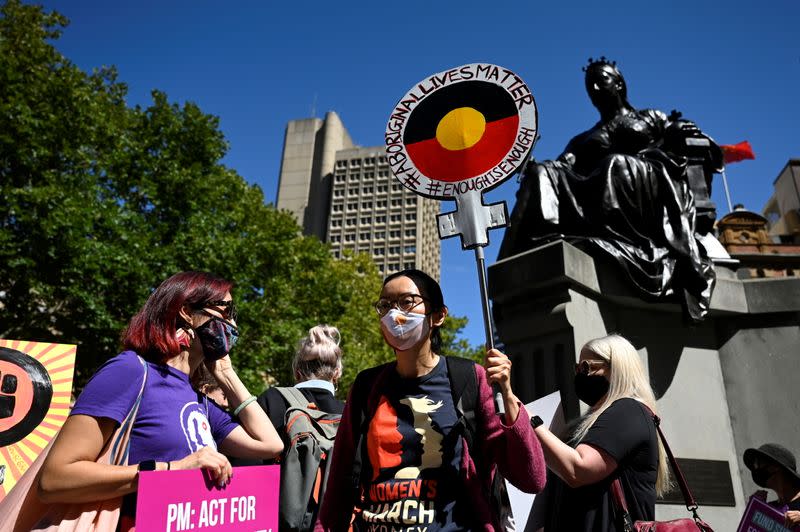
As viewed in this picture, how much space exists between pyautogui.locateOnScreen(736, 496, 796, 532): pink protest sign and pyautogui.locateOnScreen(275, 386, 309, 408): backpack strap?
2400 mm

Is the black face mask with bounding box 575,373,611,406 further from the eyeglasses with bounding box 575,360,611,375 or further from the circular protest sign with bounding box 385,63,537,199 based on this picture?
the circular protest sign with bounding box 385,63,537,199

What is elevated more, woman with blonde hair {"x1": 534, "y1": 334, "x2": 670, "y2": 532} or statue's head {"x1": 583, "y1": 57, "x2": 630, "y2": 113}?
statue's head {"x1": 583, "y1": 57, "x2": 630, "y2": 113}

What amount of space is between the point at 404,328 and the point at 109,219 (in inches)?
578

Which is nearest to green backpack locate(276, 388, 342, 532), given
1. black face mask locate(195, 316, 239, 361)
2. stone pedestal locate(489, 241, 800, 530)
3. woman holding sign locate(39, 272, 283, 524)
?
woman holding sign locate(39, 272, 283, 524)

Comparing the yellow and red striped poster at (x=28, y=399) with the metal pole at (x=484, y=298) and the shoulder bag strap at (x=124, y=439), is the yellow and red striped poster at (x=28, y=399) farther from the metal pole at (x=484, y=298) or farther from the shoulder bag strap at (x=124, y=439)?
the metal pole at (x=484, y=298)

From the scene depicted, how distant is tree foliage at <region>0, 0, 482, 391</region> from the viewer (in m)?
14.6

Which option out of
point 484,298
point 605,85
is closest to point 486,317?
point 484,298

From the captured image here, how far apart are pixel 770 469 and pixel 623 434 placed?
1.91 meters

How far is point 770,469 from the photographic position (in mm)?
3852

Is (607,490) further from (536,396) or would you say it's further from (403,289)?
(536,396)

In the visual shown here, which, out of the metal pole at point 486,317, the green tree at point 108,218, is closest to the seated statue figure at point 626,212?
the metal pole at point 486,317

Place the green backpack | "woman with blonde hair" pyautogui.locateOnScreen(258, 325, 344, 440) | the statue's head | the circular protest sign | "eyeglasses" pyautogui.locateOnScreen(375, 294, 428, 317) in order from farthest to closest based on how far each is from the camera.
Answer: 1. the statue's head
2. "woman with blonde hair" pyautogui.locateOnScreen(258, 325, 344, 440)
3. the green backpack
4. the circular protest sign
5. "eyeglasses" pyautogui.locateOnScreen(375, 294, 428, 317)

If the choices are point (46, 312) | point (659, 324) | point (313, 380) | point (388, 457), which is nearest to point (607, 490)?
point (388, 457)

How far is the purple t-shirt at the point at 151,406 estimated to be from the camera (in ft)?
6.80
